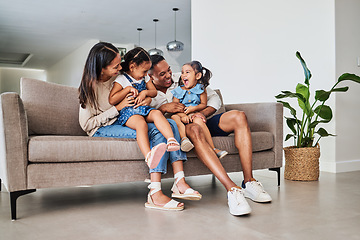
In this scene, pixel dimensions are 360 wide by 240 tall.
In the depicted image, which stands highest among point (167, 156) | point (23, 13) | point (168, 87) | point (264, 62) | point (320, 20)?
point (23, 13)

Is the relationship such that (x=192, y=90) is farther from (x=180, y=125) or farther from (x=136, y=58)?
(x=136, y=58)

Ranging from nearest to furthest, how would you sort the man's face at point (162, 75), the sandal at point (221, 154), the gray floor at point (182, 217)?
the gray floor at point (182, 217) < the sandal at point (221, 154) < the man's face at point (162, 75)

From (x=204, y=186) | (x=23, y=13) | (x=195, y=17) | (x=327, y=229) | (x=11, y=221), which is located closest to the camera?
(x=327, y=229)

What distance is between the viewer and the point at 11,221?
5.33 ft

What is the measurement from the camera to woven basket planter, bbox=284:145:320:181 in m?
2.75

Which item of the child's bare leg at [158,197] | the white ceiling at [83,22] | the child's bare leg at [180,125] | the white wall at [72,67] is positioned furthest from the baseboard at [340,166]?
the white wall at [72,67]

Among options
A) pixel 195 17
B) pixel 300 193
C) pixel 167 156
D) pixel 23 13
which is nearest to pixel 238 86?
pixel 195 17

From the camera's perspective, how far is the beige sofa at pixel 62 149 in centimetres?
166

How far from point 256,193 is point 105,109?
3.39 ft

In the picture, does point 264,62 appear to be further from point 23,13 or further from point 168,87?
point 23,13

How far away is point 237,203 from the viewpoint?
5.53 feet

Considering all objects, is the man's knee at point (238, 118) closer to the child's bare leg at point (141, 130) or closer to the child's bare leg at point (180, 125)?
the child's bare leg at point (180, 125)

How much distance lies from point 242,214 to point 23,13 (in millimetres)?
6297

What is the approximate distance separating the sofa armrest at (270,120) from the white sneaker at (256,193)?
0.52m
